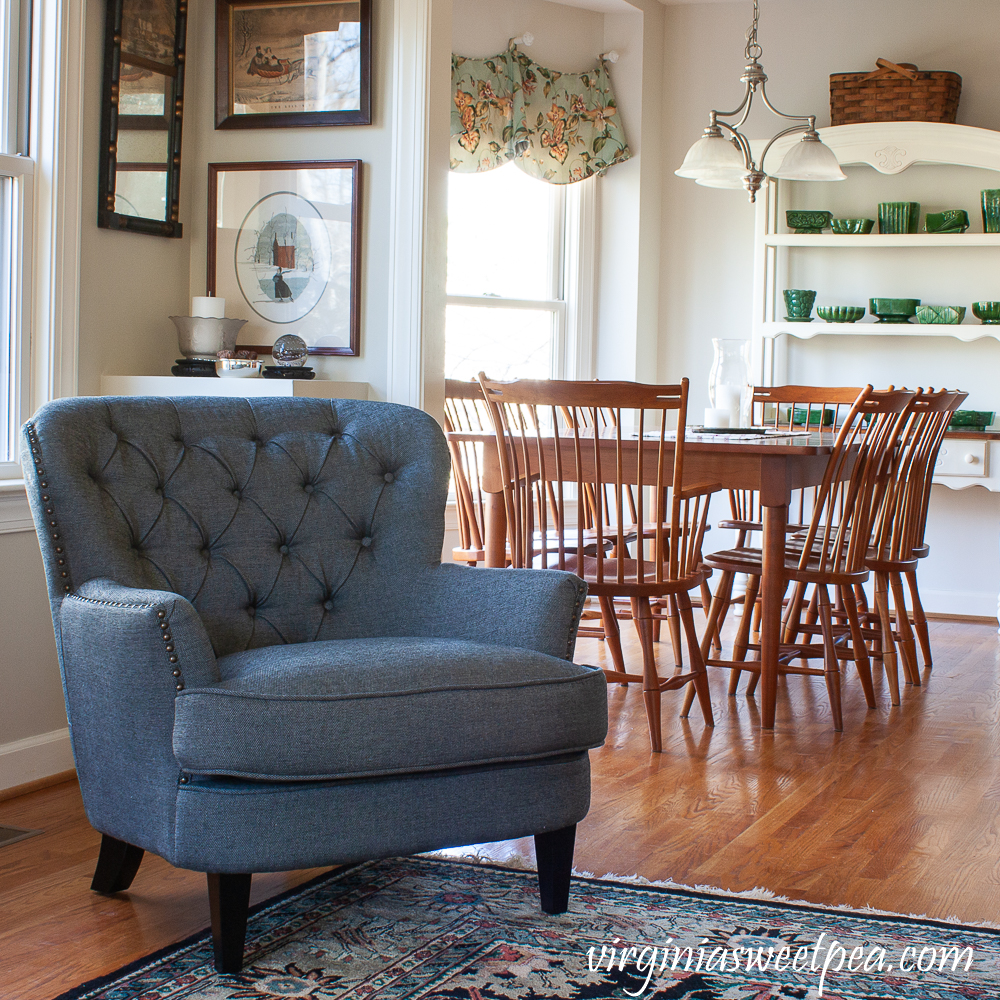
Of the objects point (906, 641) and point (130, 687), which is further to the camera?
point (906, 641)

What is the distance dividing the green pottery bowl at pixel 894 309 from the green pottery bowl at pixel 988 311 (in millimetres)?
247

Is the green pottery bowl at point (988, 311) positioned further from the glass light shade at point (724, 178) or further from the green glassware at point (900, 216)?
the glass light shade at point (724, 178)

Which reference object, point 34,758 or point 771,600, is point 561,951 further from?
point 771,600

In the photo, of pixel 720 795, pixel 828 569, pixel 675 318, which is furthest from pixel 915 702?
pixel 675 318

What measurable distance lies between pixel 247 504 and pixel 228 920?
801 mm

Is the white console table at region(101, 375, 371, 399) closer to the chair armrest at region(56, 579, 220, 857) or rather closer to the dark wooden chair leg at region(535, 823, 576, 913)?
the chair armrest at region(56, 579, 220, 857)

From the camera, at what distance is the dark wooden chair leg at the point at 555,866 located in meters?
2.06

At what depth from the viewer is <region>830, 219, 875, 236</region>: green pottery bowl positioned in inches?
207

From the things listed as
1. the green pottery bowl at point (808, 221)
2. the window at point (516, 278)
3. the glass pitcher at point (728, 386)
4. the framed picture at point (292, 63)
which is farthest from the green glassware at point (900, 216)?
the framed picture at point (292, 63)

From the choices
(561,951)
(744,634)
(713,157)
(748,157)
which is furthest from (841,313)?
(561,951)

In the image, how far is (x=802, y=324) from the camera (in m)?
5.31

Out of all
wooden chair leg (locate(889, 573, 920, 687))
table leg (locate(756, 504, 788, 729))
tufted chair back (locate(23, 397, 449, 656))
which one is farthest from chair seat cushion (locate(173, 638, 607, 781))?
wooden chair leg (locate(889, 573, 920, 687))

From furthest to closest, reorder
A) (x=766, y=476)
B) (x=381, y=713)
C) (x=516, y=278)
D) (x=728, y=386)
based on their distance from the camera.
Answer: (x=516, y=278) → (x=728, y=386) → (x=766, y=476) → (x=381, y=713)

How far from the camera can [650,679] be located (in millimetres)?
3199
